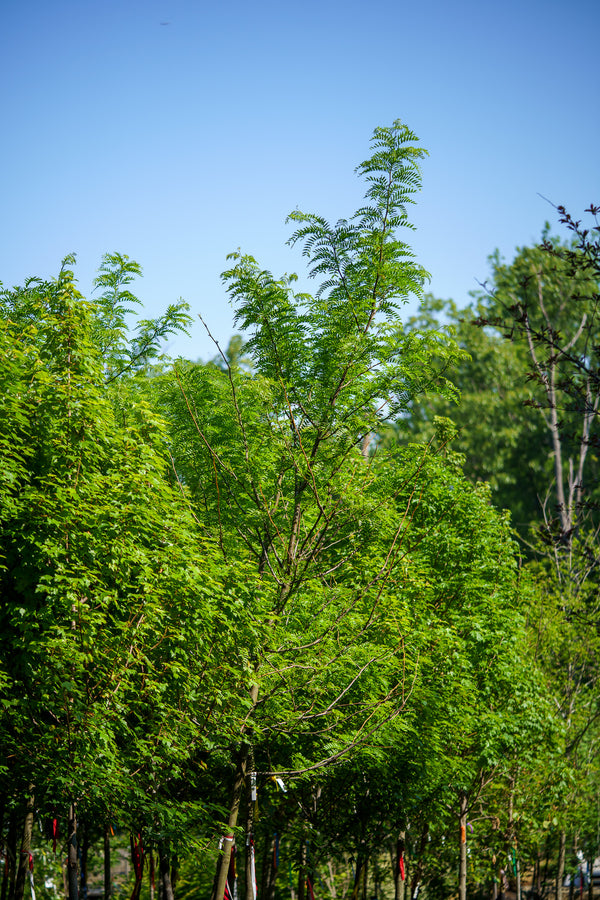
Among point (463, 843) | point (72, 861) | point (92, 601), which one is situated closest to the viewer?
point (92, 601)

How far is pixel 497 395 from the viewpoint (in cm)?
4031

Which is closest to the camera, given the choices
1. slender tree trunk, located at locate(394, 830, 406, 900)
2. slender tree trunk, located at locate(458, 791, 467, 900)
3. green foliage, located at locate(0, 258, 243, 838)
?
green foliage, located at locate(0, 258, 243, 838)

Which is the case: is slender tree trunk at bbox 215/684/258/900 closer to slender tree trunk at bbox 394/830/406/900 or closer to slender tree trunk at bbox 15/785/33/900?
slender tree trunk at bbox 15/785/33/900

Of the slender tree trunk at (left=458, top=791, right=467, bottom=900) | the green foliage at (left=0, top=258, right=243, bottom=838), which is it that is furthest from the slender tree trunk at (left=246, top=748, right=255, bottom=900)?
the slender tree trunk at (left=458, top=791, right=467, bottom=900)

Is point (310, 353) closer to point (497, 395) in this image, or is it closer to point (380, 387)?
point (380, 387)

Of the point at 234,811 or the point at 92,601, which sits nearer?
the point at 92,601

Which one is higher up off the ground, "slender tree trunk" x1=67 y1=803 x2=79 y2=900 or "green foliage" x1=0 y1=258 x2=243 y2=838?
"green foliage" x1=0 y1=258 x2=243 y2=838

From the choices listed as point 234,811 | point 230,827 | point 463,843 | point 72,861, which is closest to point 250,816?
point 234,811

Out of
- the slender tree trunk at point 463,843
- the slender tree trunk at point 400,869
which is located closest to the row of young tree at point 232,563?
the slender tree trunk at point 400,869

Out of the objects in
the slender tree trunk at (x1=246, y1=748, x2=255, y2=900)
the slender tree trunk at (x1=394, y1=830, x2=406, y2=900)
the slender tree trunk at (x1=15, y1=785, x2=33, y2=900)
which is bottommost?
the slender tree trunk at (x1=394, y1=830, x2=406, y2=900)

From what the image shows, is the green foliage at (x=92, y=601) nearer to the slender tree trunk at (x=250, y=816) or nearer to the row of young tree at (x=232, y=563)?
the row of young tree at (x=232, y=563)

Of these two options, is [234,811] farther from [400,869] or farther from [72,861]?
[400,869]

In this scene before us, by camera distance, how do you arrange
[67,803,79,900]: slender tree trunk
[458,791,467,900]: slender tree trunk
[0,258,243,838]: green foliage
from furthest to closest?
1. [458,791,467,900]: slender tree trunk
2. [67,803,79,900]: slender tree trunk
3. [0,258,243,838]: green foliage

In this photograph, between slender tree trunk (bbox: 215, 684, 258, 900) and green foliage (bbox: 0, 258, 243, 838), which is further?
slender tree trunk (bbox: 215, 684, 258, 900)
